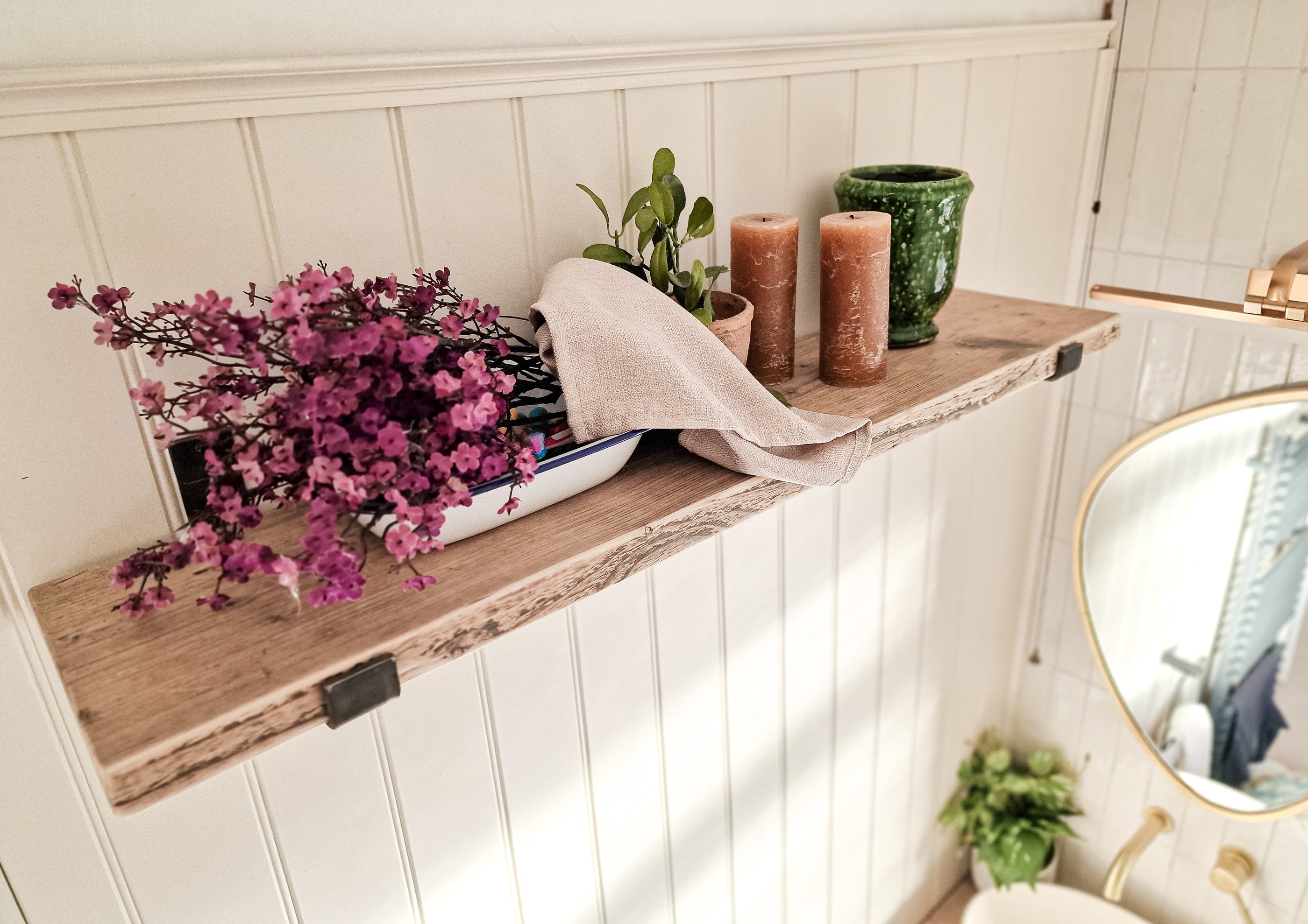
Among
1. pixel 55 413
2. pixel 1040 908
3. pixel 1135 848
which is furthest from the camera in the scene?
pixel 1040 908

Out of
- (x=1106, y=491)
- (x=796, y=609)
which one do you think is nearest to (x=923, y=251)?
(x=796, y=609)

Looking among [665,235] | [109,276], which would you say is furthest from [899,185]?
[109,276]

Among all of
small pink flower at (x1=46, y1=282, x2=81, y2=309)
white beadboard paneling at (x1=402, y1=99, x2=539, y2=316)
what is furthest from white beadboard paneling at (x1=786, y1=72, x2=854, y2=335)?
small pink flower at (x1=46, y1=282, x2=81, y2=309)

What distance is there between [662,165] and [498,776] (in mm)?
608

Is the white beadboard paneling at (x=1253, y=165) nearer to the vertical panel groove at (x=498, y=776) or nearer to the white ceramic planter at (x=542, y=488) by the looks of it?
the white ceramic planter at (x=542, y=488)

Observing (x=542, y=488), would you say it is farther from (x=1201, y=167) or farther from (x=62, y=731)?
(x=1201, y=167)

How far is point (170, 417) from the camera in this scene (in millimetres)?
582

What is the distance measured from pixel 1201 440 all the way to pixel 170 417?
138 cm

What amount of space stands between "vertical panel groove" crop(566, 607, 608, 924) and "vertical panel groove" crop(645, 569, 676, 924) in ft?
0.31

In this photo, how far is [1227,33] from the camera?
115 cm

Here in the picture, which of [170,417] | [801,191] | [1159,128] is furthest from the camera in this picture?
[1159,128]

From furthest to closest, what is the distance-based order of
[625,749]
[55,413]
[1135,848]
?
[1135,848] → [625,749] → [55,413]

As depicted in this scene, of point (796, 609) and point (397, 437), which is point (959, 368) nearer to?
point (796, 609)

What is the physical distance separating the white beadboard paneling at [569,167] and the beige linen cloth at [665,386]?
8 cm
